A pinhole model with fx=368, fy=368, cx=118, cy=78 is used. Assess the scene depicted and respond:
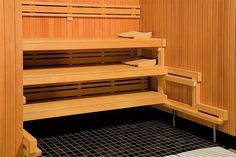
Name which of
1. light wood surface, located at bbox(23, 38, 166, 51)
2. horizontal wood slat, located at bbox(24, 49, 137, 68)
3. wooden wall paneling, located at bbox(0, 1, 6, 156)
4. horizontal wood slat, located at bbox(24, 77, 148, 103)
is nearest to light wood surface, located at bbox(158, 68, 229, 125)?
light wood surface, located at bbox(23, 38, 166, 51)

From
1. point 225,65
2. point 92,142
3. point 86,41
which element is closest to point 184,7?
point 225,65

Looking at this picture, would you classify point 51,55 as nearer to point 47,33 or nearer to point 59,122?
point 47,33

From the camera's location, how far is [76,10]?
3367 mm

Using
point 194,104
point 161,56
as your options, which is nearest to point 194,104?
point 194,104

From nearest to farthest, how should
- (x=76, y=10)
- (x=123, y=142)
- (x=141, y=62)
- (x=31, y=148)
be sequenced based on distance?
(x=31, y=148) → (x=123, y=142) → (x=141, y=62) → (x=76, y=10)

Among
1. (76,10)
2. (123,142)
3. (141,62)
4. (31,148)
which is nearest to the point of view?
(31,148)

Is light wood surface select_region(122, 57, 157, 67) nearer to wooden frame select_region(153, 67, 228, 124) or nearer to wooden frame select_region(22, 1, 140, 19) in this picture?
wooden frame select_region(153, 67, 228, 124)

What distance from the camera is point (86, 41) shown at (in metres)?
2.94

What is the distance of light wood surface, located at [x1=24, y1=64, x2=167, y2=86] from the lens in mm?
2691

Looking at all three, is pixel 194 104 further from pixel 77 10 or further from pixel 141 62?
pixel 77 10

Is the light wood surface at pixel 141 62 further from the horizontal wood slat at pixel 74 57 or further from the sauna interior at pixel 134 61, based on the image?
the horizontal wood slat at pixel 74 57

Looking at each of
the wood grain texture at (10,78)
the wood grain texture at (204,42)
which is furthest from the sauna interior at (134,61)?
the wood grain texture at (10,78)

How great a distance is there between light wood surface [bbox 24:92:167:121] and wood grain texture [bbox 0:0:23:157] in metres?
0.75

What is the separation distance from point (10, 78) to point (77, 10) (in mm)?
1650
